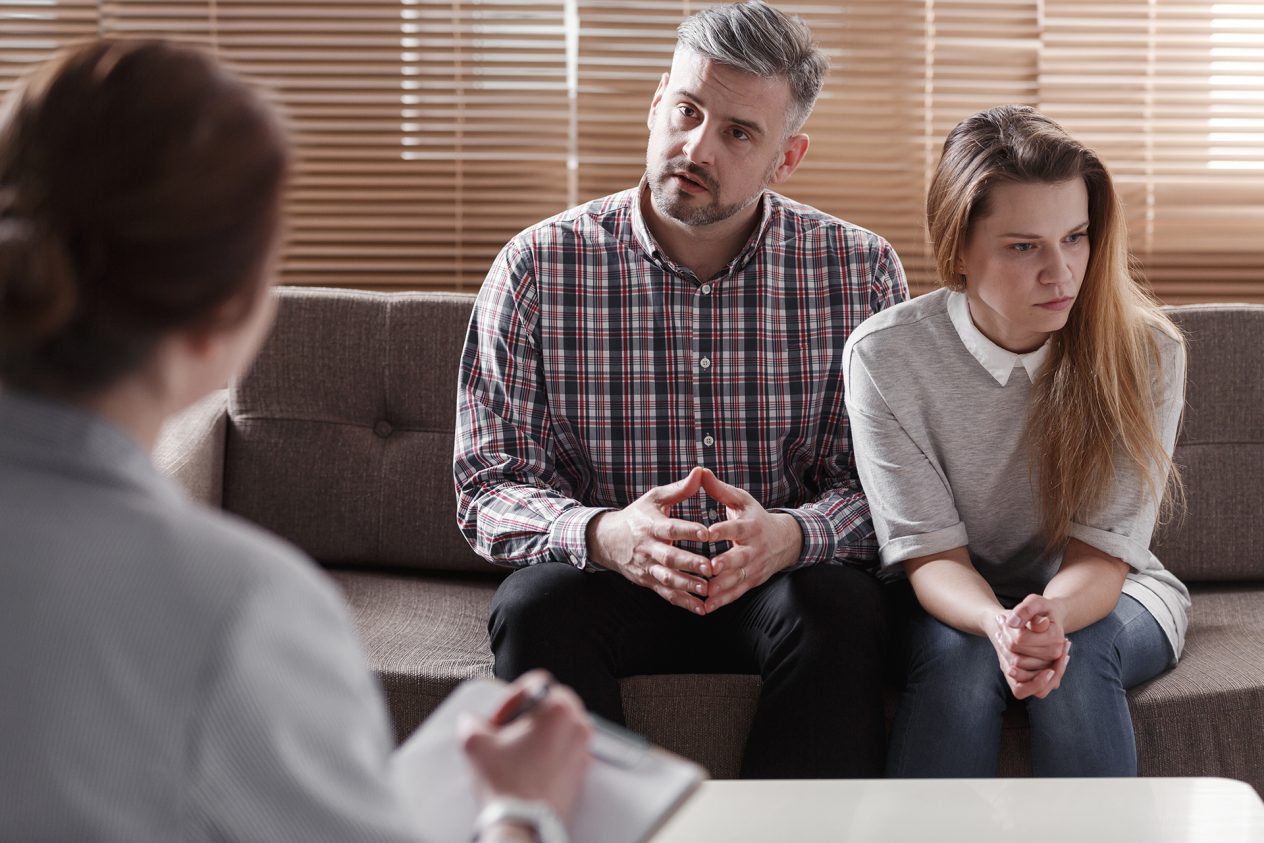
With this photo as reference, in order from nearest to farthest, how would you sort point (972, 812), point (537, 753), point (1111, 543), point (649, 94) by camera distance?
point (537, 753) → point (972, 812) → point (1111, 543) → point (649, 94)

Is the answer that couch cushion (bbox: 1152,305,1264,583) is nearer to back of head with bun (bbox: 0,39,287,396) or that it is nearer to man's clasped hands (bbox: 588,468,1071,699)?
man's clasped hands (bbox: 588,468,1071,699)

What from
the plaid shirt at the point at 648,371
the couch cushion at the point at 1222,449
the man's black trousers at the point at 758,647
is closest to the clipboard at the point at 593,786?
the man's black trousers at the point at 758,647

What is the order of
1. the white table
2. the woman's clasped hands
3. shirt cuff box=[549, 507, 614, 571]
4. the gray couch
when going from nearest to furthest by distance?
the white table → the woman's clasped hands → shirt cuff box=[549, 507, 614, 571] → the gray couch

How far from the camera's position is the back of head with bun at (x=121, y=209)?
2.00 feet

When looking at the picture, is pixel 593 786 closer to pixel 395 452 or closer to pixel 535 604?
pixel 535 604

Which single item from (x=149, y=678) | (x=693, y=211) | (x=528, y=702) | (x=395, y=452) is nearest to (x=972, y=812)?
(x=528, y=702)

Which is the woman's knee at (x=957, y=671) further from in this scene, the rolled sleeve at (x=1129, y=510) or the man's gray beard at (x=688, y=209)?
the man's gray beard at (x=688, y=209)

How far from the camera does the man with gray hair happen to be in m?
1.69

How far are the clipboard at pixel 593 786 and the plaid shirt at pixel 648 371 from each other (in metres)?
0.96

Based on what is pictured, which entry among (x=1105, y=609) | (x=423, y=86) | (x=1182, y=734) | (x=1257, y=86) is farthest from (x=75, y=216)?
(x=1257, y=86)

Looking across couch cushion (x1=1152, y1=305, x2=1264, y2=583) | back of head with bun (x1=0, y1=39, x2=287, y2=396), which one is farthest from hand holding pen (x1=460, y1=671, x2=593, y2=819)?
couch cushion (x1=1152, y1=305, x2=1264, y2=583)

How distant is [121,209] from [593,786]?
468 millimetres

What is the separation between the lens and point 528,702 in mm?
818

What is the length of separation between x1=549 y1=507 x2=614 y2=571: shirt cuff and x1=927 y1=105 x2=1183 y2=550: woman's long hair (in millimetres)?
600
